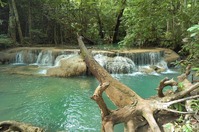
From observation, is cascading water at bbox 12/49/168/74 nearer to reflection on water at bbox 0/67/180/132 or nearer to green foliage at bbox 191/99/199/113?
reflection on water at bbox 0/67/180/132

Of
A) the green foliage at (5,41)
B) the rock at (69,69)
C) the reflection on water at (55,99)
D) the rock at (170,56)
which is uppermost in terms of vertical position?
the green foliage at (5,41)

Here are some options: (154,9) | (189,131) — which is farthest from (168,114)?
(154,9)

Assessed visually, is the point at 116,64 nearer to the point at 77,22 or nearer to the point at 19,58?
the point at 19,58

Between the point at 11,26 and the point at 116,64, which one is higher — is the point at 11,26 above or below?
above

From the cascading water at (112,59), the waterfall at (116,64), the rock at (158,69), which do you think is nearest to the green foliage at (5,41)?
the cascading water at (112,59)

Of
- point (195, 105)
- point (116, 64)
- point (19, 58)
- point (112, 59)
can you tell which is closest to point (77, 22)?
point (19, 58)

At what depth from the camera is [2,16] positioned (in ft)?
46.2

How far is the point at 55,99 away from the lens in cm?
619

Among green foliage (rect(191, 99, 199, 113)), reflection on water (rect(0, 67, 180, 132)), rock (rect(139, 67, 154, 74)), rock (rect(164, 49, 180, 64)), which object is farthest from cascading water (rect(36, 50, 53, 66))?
green foliage (rect(191, 99, 199, 113))

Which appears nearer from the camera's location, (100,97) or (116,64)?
(100,97)

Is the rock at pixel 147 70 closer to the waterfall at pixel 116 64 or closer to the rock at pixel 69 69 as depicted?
the waterfall at pixel 116 64

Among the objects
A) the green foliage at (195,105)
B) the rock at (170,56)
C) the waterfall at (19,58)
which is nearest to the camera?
the green foliage at (195,105)

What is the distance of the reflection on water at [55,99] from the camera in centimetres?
471

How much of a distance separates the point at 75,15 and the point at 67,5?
85cm
